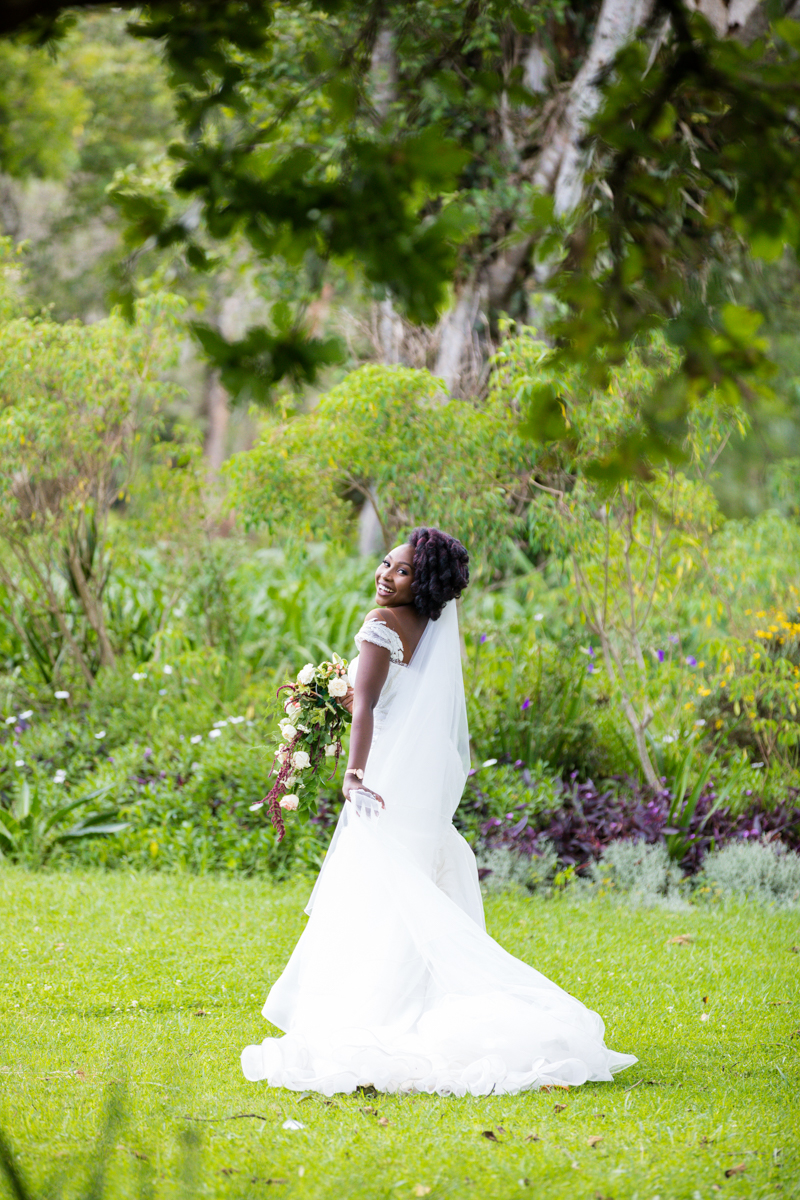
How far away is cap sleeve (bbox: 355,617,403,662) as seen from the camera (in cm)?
446

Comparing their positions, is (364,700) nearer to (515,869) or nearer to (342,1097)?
(342,1097)

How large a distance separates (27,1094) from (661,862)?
4595mm

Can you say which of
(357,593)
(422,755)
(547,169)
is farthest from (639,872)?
(547,169)

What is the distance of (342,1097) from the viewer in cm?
381

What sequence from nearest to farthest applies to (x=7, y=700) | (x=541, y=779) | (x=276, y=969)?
(x=276, y=969) < (x=541, y=779) < (x=7, y=700)

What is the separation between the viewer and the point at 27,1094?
12.5 feet

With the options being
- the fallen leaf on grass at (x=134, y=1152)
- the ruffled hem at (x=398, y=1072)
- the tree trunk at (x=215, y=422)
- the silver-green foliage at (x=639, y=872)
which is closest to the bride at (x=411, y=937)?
the ruffled hem at (x=398, y=1072)

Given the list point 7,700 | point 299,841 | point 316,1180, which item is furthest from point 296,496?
point 316,1180

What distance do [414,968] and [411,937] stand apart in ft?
0.38

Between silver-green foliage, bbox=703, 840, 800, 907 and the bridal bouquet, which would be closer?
the bridal bouquet

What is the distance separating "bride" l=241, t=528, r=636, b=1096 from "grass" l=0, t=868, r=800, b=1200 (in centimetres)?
13

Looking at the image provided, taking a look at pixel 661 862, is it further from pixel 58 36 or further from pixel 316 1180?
pixel 58 36

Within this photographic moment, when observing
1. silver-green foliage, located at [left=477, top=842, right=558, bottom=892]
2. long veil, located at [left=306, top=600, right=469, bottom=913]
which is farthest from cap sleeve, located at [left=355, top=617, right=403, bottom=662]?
silver-green foliage, located at [left=477, top=842, right=558, bottom=892]

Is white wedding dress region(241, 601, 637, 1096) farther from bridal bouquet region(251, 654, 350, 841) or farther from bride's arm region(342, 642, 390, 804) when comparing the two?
bridal bouquet region(251, 654, 350, 841)
